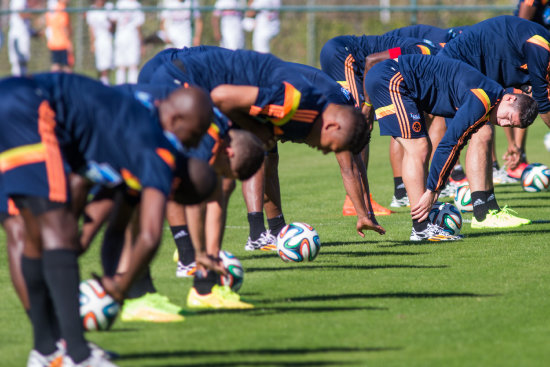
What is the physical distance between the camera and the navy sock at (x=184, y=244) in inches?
295

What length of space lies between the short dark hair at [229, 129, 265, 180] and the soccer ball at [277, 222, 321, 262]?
2174 mm

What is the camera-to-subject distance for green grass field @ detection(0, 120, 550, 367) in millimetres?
5203

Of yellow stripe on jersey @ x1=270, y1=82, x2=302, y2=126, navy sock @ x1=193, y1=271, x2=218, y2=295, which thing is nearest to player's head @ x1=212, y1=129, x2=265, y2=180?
yellow stripe on jersey @ x1=270, y1=82, x2=302, y2=126

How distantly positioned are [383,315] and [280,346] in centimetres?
106

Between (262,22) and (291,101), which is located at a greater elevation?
(291,101)

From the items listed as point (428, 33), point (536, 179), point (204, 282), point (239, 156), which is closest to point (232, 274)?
point (204, 282)

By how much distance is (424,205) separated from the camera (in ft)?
28.6

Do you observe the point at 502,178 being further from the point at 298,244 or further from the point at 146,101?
the point at 146,101

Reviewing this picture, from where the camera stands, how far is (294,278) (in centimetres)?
754

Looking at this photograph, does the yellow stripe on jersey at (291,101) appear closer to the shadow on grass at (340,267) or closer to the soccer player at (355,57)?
the shadow on grass at (340,267)

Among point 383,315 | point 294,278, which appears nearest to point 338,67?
point 294,278

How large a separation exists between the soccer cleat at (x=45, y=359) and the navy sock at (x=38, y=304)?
21mm

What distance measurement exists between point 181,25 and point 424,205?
14.0 m

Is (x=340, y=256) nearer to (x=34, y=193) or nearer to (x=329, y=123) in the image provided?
(x=329, y=123)
